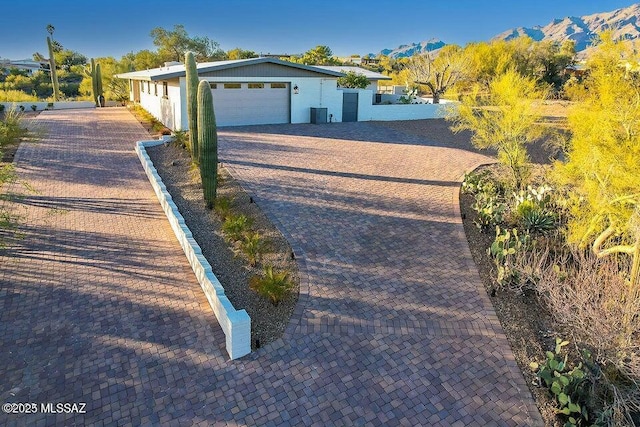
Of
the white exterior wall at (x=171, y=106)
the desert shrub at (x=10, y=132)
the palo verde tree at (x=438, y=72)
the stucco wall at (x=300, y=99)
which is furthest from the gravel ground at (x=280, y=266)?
the palo verde tree at (x=438, y=72)

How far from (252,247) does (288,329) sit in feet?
8.04

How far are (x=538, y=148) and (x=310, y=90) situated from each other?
41.2 feet

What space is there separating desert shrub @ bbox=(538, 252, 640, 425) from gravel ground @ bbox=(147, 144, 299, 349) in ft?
13.8

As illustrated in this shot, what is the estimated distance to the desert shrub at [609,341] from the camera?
502 centimetres

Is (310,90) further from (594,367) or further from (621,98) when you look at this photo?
(594,367)

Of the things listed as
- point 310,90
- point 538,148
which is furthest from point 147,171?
point 538,148

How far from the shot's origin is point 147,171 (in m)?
14.7

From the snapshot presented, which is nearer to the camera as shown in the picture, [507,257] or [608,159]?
[608,159]

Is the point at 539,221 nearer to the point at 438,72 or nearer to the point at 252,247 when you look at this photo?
the point at 252,247

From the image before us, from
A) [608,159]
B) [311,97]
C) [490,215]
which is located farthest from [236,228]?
[311,97]

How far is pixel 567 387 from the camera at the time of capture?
209 inches

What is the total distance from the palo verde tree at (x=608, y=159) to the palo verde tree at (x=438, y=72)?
24.5 meters

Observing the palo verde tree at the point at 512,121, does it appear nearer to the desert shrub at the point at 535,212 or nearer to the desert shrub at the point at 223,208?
the desert shrub at the point at 535,212

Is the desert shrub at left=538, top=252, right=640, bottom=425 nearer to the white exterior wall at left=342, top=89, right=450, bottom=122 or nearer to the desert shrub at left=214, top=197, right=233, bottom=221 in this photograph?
the desert shrub at left=214, top=197, right=233, bottom=221
